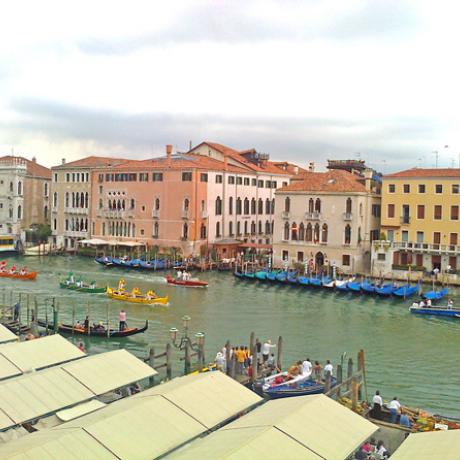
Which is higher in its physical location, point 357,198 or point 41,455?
point 357,198

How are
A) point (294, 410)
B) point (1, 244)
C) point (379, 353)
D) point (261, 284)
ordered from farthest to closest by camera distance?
1. point (1, 244)
2. point (261, 284)
3. point (379, 353)
4. point (294, 410)

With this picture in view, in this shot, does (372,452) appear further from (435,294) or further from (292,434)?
(435,294)

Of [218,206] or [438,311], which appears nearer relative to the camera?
[438,311]

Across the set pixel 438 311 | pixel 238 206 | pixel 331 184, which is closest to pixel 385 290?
pixel 438 311

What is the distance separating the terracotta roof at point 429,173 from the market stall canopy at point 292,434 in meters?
22.4

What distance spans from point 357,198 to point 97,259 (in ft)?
46.2

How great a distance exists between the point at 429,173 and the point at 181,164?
537 inches

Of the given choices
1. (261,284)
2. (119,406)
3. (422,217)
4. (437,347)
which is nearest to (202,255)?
(261,284)

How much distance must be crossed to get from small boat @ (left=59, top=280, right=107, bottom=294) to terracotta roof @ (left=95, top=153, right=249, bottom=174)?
40.0ft

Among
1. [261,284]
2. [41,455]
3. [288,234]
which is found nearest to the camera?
[41,455]

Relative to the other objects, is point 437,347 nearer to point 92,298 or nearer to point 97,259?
point 92,298

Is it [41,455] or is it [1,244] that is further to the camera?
[1,244]

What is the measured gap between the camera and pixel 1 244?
41.9 meters

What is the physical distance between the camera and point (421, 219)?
30.3 m
